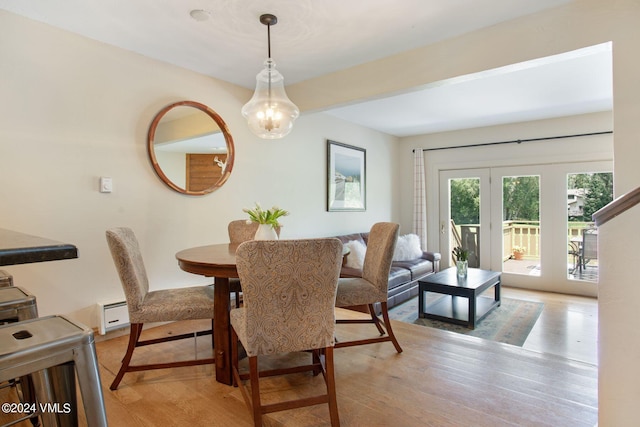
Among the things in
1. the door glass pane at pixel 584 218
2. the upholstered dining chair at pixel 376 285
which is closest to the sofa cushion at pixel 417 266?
the door glass pane at pixel 584 218

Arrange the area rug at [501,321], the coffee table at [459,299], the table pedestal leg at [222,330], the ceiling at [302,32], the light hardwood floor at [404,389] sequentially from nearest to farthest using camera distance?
the light hardwood floor at [404,389] < the table pedestal leg at [222,330] < the ceiling at [302,32] < the area rug at [501,321] < the coffee table at [459,299]

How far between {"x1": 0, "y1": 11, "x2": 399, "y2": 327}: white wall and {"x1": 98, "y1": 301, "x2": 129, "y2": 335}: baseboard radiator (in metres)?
0.10

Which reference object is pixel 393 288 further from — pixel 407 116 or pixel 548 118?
pixel 548 118

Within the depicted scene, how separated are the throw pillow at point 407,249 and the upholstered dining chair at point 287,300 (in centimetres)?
356

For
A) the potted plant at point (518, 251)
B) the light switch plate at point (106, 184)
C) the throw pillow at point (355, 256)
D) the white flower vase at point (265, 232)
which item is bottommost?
the potted plant at point (518, 251)

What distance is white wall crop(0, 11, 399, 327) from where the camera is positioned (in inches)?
89.8

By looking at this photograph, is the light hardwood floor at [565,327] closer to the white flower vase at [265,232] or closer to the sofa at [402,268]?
the sofa at [402,268]

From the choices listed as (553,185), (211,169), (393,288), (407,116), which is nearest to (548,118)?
(553,185)

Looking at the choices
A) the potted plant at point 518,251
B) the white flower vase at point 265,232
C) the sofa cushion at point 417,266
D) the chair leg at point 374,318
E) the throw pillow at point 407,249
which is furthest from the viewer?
the potted plant at point 518,251

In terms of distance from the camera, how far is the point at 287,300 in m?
1.57

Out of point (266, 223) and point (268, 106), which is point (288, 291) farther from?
point (268, 106)

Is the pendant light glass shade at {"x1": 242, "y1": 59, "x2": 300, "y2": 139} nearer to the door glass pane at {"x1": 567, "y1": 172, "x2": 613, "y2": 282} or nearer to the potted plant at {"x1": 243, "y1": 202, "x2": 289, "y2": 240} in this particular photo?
the potted plant at {"x1": 243, "y1": 202, "x2": 289, "y2": 240}

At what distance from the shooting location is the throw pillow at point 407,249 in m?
5.09

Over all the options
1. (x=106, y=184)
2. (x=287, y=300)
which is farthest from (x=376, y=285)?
(x=106, y=184)
